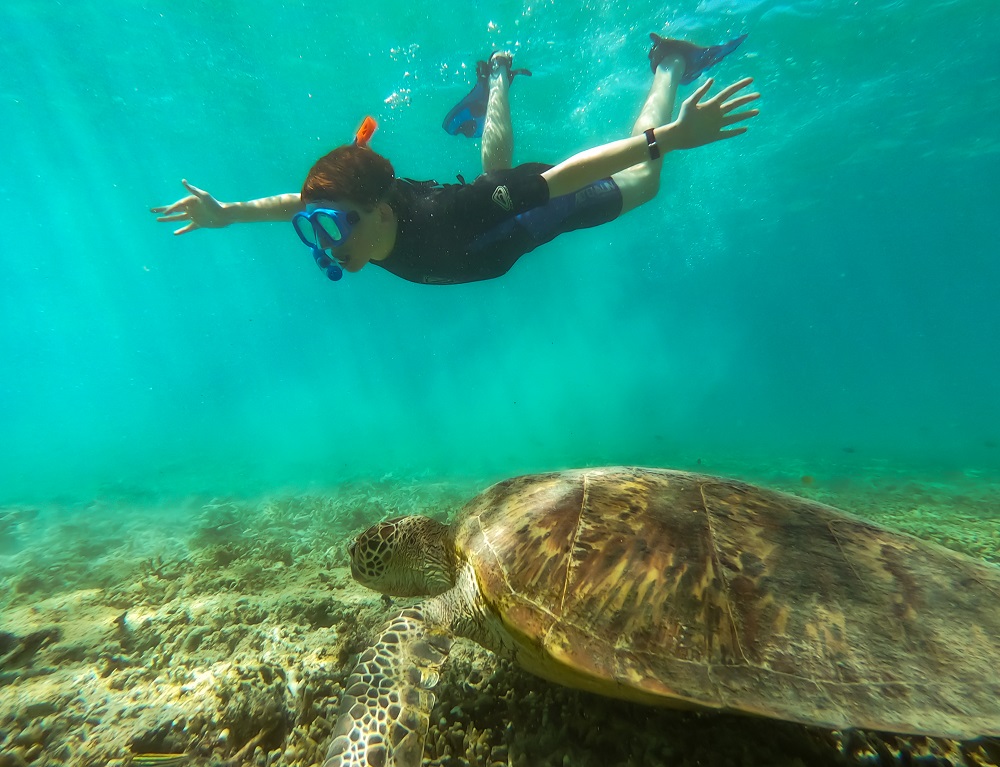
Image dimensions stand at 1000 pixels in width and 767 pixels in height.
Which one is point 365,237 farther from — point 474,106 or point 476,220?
point 474,106

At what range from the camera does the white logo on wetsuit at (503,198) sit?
3.42 meters

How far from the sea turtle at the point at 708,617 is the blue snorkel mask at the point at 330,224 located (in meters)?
2.91

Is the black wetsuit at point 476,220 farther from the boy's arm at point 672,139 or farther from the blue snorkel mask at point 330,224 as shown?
the blue snorkel mask at point 330,224

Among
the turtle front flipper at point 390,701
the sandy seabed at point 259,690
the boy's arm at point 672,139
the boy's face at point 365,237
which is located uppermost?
the boy's arm at point 672,139

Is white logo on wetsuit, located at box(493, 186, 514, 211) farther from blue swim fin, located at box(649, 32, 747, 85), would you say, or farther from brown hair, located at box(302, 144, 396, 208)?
blue swim fin, located at box(649, 32, 747, 85)

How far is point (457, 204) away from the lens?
3.66 m

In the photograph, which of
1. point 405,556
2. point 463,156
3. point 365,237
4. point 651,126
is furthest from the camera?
point 463,156

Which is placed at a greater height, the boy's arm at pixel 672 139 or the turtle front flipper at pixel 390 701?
the boy's arm at pixel 672 139

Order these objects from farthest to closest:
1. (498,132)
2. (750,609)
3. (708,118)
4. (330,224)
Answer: (498,132), (330,224), (708,118), (750,609)

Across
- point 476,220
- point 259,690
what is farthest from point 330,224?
point 259,690

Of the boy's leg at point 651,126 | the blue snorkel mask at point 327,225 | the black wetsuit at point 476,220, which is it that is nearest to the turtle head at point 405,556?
the blue snorkel mask at point 327,225

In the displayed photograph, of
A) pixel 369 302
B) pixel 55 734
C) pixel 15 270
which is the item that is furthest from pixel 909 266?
pixel 15 270

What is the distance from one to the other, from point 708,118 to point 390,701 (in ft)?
13.2

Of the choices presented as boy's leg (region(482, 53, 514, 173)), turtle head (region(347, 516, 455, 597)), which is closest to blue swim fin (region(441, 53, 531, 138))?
boy's leg (region(482, 53, 514, 173))
